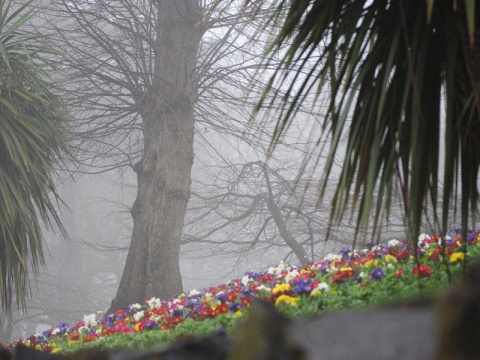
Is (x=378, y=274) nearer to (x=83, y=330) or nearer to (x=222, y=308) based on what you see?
(x=222, y=308)

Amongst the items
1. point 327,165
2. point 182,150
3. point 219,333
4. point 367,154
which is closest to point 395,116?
point 367,154

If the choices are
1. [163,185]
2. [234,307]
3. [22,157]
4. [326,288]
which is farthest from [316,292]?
[163,185]

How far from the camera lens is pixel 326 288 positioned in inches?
131

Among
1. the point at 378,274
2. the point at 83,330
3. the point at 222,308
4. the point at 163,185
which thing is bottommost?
the point at 83,330

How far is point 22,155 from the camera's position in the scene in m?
5.37

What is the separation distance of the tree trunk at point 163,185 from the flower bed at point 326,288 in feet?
6.14

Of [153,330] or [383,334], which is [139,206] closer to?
[153,330]

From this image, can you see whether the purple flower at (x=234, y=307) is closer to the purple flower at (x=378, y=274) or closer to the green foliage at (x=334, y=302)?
the green foliage at (x=334, y=302)

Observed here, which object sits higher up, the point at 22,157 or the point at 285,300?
the point at 22,157

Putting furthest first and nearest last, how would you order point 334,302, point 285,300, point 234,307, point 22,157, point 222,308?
1. point 22,157
2. point 222,308
3. point 234,307
4. point 285,300
5. point 334,302

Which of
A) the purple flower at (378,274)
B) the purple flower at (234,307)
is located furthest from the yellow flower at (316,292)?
the purple flower at (234,307)

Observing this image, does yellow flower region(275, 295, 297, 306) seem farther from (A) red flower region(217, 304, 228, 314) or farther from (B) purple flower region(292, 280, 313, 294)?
(A) red flower region(217, 304, 228, 314)

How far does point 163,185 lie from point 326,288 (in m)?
4.08


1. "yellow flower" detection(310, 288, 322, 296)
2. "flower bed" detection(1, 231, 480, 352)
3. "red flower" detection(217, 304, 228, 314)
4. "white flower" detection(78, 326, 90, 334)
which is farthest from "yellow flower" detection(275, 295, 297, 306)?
"white flower" detection(78, 326, 90, 334)
